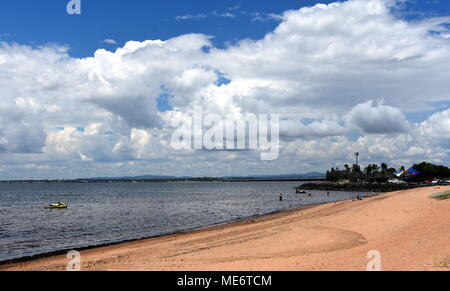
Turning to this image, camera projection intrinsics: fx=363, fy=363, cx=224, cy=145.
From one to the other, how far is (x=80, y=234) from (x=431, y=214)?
32649 millimetres

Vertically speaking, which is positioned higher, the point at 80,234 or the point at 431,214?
the point at 431,214

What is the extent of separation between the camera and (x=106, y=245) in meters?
30.8

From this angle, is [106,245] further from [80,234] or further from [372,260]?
[372,260]

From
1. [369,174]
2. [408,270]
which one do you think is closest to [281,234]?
[408,270]
